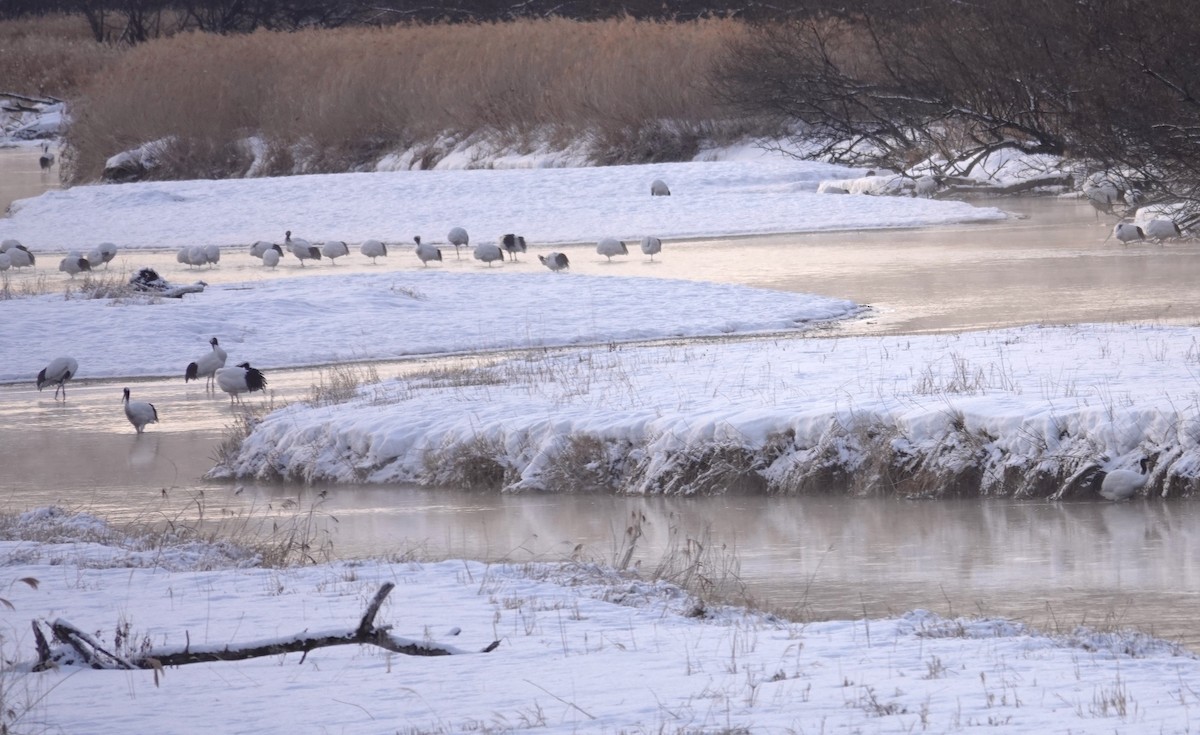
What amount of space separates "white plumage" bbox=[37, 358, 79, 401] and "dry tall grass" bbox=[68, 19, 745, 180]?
82.4 ft

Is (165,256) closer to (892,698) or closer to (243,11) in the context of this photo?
(892,698)

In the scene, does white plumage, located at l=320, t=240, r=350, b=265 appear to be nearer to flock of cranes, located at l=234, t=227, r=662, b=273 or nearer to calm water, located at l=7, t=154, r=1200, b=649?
flock of cranes, located at l=234, t=227, r=662, b=273

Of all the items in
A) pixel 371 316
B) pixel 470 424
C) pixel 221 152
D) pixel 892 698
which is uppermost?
pixel 892 698

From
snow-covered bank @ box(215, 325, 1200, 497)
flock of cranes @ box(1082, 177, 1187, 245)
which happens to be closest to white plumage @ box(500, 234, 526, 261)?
flock of cranes @ box(1082, 177, 1187, 245)

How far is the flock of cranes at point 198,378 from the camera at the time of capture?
13125mm

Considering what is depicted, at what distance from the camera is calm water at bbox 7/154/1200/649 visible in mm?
7727

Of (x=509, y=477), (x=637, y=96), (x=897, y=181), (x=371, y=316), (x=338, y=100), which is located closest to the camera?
(x=509, y=477)

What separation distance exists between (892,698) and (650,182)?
2901cm

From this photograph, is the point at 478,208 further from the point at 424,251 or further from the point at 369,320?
the point at 369,320

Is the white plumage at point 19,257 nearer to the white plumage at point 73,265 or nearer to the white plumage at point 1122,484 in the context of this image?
the white plumage at point 73,265

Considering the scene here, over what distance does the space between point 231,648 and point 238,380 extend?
9145 millimetres

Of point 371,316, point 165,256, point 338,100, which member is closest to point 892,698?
point 371,316

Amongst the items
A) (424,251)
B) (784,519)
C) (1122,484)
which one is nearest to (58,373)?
(784,519)

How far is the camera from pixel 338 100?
4309 cm
